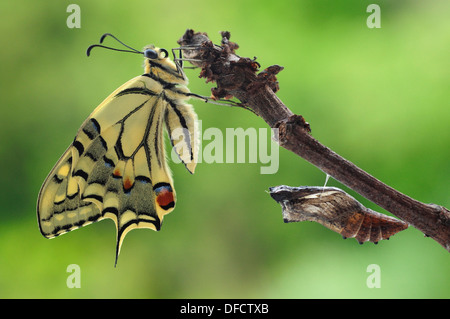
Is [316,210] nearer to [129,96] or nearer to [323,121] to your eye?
[129,96]

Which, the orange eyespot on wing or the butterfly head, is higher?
the butterfly head

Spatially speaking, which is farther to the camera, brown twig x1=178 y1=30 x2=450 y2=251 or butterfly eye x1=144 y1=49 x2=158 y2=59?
butterfly eye x1=144 y1=49 x2=158 y2=59

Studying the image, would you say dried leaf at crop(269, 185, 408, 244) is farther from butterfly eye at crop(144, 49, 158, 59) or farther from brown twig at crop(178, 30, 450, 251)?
butterfly eye at crop(144, 49, 158, 59)

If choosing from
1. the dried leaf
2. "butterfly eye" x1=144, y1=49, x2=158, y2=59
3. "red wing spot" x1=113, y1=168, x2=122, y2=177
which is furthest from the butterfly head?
the dried leaf

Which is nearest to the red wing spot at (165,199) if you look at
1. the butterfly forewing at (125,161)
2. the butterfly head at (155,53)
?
the butterfly forewing at (125,161)

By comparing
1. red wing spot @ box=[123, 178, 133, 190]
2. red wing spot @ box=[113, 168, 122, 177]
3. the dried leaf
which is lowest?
the dried leaf

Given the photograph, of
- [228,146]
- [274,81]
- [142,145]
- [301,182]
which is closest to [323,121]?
[301,182]

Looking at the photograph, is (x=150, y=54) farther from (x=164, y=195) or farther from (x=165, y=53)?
(x=164, y=195)
